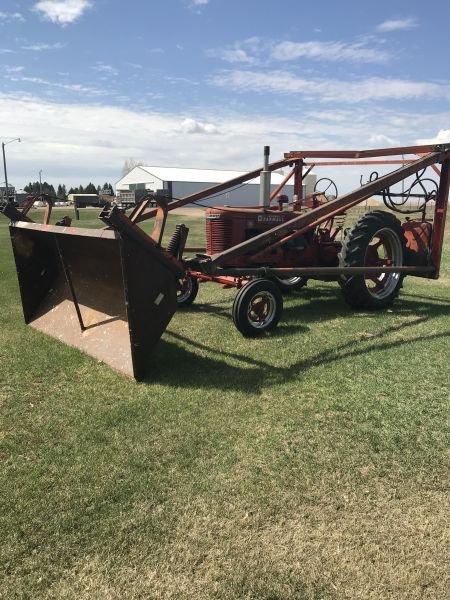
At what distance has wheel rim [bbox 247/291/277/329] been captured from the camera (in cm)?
566

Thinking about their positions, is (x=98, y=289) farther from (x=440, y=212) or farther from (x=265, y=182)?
(x=440, y=212)

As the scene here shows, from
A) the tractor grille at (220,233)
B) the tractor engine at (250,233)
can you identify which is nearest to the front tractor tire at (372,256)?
the tractor engine at (250,233)

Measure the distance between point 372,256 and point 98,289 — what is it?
405cm

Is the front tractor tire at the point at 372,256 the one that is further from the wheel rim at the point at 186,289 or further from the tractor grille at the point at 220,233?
the wheel rim at the point at 186,289

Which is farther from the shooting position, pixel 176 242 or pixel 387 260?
pixel 387 260

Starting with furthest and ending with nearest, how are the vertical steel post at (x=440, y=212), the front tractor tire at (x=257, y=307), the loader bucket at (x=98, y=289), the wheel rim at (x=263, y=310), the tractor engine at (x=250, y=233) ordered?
the vertical steel post at (x=440, y=212)
the tractor engine at (x=250, y=233)
the wheel rim at (x=263, y=310)
the front tractor tire at (x=257, y=307)
the loader bucket at (x=98, y=289)

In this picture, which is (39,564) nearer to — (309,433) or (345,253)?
(309,433)

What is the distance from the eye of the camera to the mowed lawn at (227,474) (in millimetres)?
2273

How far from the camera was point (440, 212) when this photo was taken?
705 centimetres

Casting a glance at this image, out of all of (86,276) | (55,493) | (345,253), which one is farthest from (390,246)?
(55,493)

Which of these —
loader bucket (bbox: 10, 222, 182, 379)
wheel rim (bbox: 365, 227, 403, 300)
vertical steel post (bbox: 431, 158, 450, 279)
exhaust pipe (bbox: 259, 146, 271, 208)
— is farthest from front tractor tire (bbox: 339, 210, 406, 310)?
loader bucket (bbox: 10, 222, 182, 379)

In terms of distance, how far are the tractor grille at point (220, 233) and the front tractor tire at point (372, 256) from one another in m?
1.46

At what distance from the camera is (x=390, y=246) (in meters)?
7.26

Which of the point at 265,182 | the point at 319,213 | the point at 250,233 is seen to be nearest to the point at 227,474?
the point at 319,213
